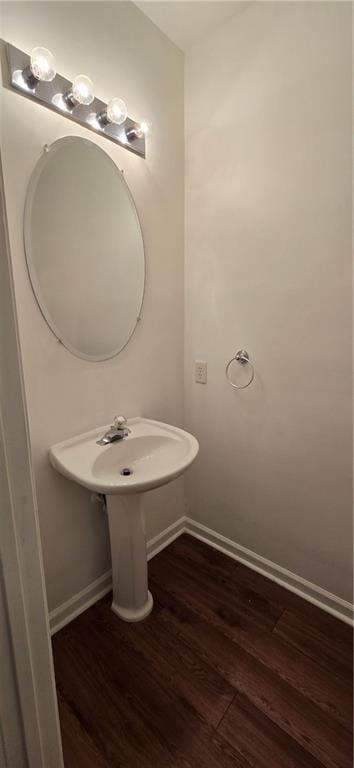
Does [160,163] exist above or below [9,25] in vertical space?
below

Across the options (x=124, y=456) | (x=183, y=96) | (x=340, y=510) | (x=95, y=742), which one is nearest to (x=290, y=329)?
(x=340, y=510)

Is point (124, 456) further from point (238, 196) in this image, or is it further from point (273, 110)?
point (273, 110)

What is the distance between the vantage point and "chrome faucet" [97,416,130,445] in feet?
4.27

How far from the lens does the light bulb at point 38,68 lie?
0.97 meters

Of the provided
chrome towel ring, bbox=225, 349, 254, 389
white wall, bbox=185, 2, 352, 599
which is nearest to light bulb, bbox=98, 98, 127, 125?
white wall, bbox=185, 2, 352, 599

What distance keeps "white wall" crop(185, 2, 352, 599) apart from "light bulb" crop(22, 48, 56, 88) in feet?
2.47

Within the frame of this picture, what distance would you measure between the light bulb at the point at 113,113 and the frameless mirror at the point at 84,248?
0.10 meters

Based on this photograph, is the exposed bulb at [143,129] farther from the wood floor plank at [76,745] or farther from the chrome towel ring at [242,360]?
the wood floor plank at [76,745]

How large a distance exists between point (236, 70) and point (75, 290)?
1183mm

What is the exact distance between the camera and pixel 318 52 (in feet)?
3.76

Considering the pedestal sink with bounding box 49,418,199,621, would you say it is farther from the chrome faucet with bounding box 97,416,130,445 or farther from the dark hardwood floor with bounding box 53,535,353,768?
the dark hardwood floor with bounding box 53,535,353,768

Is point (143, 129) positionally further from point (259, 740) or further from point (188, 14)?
point (259, 740)

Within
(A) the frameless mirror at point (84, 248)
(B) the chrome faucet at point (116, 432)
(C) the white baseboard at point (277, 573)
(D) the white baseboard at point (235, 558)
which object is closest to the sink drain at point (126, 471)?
(B) the chrome faucet at point (116, 432)

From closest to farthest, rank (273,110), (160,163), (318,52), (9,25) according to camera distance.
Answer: (9,25) < (318,52) < (273,110) < (160,163)
